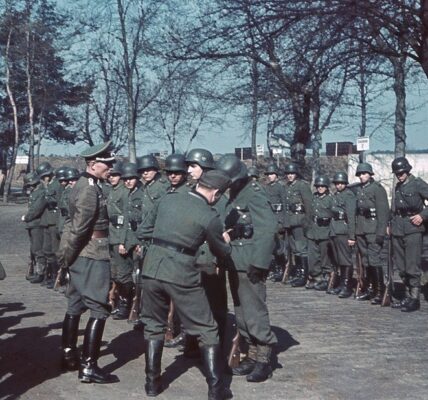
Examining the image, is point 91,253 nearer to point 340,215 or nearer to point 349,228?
point 349,228

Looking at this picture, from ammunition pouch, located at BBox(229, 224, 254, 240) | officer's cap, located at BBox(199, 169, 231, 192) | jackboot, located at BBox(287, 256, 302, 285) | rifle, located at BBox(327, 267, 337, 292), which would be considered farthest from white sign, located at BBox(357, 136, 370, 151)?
officer's cap, located at BBox(199, 169, 231, 192)

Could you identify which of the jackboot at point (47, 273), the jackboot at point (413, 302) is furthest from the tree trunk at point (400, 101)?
the jackboot at point (47, 273)

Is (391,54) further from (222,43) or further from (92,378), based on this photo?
(92,378)

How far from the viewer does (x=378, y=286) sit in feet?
40.0

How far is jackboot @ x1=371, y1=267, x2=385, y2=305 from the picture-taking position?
12.1 m

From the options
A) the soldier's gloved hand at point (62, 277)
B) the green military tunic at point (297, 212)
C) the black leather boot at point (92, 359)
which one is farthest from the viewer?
the green military tunic at point (297, 212)

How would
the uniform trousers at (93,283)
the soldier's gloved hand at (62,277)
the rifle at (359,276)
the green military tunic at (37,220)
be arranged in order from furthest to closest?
the green military tunic at (37,220) → the soldier's gloved hand at (62,277) → the rifle at (359,276) → the uniform trousers at (93,283)

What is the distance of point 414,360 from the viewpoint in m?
8.30

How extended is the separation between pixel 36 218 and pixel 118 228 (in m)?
3.65

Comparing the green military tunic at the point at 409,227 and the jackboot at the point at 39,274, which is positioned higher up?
the green military tunic at the point at 409,227

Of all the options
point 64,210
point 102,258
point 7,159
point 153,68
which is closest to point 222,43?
point 153,68

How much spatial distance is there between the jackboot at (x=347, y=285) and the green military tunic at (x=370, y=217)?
695 mm

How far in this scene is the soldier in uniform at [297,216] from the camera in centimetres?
1445

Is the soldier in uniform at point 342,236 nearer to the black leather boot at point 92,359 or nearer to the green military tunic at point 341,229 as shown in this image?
the green military tunic at point 341,229
